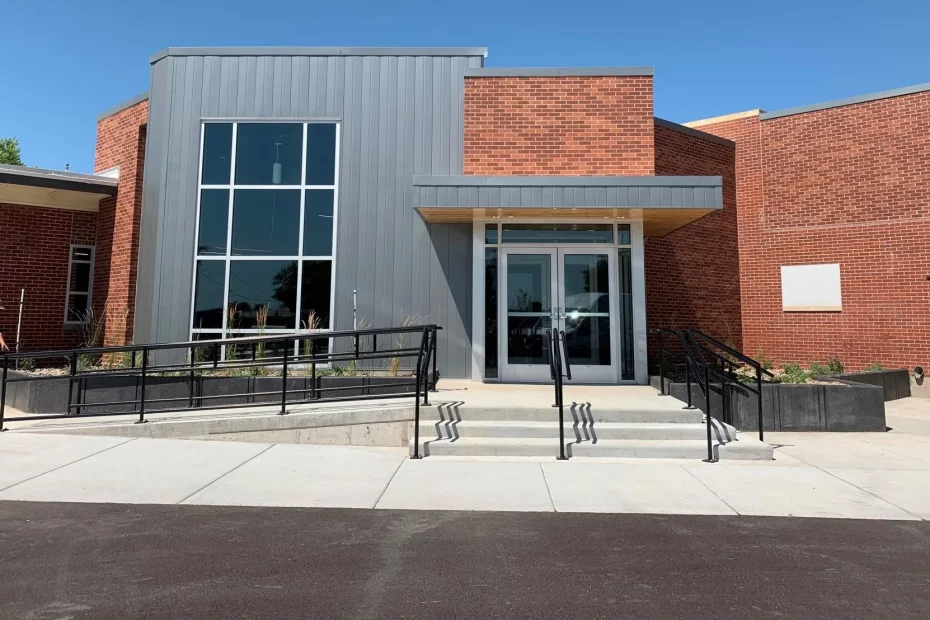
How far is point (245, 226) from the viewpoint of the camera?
11.0 metres

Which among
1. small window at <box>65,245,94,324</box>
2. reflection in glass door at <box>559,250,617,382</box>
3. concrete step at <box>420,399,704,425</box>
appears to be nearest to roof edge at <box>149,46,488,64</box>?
reflection in glass door at <box>559,250,617,382</box>

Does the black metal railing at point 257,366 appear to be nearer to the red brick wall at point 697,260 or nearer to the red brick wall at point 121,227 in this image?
the red brick wall at point 121,227

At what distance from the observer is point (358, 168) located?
1099 centimetres

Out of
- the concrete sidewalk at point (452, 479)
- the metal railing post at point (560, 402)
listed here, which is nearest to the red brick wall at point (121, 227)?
the concrete sidewalk at point (452, 479)

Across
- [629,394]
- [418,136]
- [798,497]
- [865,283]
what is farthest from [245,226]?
[865,283]

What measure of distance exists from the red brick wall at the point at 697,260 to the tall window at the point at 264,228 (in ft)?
23.5

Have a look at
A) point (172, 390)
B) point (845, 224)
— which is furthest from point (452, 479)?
point (845, 224)

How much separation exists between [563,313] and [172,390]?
6739 millimetres

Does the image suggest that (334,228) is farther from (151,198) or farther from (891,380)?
(891,380)

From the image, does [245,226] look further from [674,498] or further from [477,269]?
[674,498]

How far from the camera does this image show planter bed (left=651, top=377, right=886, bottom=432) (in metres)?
8.37

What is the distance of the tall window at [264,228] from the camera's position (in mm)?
10664

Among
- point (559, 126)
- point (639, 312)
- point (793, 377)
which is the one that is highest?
point (559, 126)

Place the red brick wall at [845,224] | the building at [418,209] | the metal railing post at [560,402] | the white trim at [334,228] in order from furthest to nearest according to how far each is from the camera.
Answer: the red brick wall at [845,224], the white trim at [334,228], the building at [418,209], the metal railing post at [560,402]
